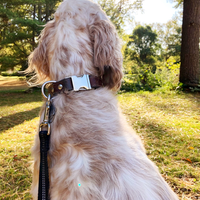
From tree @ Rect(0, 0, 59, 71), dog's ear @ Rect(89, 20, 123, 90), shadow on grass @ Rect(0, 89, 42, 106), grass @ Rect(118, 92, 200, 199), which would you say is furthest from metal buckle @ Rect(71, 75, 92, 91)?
tree @ Rect(0, 0, 59, 71)

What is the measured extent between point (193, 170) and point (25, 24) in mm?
12917

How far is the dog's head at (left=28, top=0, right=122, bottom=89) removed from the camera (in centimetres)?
146

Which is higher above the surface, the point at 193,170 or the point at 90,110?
the point at 90,110

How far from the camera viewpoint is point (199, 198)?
208 centimetres

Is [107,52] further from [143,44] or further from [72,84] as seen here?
[143,44]

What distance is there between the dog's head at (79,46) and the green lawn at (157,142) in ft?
3.08

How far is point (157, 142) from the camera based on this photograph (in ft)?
11.4

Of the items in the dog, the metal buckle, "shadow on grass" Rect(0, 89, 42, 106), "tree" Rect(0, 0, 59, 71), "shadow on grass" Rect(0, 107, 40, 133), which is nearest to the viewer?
the dog

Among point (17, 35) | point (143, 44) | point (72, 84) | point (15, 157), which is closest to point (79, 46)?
point (72, 84)

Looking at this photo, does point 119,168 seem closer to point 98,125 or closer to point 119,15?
point 98,125

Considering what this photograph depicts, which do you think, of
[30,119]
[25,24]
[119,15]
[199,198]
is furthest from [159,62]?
[199,198]

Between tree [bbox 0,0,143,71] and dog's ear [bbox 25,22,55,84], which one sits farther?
tree [bbox 0,0,143,71]

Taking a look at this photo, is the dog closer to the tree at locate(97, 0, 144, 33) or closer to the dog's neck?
the dog's neck

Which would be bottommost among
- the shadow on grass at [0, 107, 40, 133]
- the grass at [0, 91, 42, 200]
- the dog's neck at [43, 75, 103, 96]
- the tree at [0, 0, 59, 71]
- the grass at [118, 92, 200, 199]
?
the shadow on grass at [0, 107, 40, 133]
